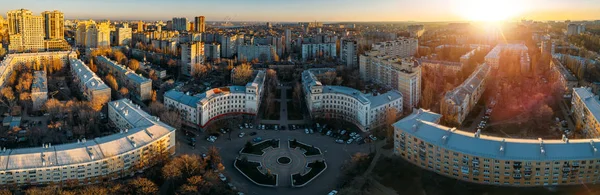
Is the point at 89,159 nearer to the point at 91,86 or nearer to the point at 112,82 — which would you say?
the point at 91,86

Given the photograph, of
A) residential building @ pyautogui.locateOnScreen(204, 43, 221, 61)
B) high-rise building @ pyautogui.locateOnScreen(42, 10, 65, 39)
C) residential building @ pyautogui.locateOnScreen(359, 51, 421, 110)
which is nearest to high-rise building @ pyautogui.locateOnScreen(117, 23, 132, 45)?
high-rise building @ pyautogui.locateOnScreen(42, 10, 65, 39)

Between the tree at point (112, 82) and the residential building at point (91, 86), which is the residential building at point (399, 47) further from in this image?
the residential building at point (91, 86)

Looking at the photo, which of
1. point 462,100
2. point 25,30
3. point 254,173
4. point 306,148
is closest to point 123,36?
point 25,30

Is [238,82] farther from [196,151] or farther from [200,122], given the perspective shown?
[196,151]

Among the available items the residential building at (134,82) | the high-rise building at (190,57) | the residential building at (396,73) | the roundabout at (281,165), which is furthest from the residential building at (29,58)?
the residential building at (396,73)

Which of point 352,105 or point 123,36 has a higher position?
point 123,36

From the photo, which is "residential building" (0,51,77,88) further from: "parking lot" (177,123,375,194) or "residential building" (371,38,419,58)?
"residential building" (371,38,419,58)
